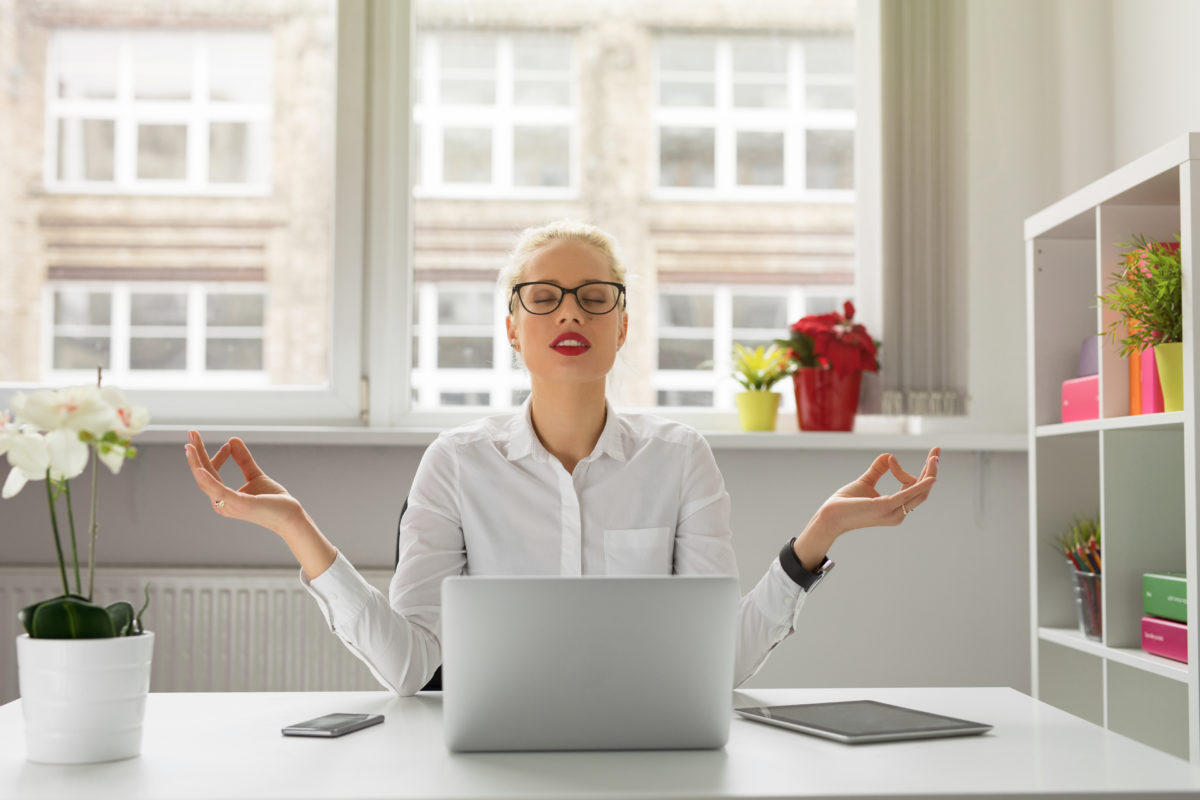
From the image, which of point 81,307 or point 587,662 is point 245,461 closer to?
point 587,662

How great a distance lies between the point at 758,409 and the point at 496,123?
3.44 feet

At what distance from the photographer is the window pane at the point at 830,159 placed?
2918mm

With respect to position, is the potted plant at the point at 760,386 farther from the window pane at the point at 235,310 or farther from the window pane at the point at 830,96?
the window pane at the point at 235,310

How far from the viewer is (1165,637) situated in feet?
5.91

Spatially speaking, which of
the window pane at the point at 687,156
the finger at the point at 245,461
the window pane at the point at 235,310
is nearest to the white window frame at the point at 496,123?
the window pane at the point at 687,156

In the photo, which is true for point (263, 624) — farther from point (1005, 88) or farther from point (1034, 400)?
point (1005, 88)

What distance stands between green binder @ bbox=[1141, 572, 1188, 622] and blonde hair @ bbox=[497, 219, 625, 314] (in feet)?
3.38

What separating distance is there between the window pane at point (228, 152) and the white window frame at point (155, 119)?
0.01 m

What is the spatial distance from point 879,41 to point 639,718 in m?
2.26

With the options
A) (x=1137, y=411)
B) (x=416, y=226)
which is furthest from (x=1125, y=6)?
(x=416, y=226)

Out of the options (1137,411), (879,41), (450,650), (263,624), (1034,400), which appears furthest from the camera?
(879,41)

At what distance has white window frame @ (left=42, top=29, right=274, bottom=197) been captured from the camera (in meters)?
2.85

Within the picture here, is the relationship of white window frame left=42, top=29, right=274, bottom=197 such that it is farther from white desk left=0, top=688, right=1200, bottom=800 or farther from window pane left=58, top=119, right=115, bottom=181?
white desk left=0, top=688, right=1200, bottom=800

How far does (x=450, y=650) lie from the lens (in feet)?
3.24
